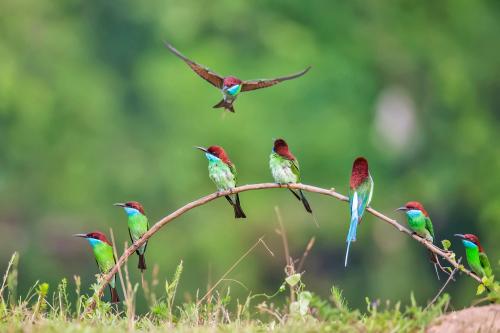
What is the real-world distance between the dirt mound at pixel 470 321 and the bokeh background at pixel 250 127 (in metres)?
12.9

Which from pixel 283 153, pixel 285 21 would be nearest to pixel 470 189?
pixel 285 21

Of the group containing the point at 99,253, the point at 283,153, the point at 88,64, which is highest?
the point at 283,153

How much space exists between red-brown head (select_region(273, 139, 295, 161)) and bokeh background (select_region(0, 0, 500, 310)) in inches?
485

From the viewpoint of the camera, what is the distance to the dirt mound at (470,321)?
5176 mm

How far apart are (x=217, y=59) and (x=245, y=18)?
2.39m

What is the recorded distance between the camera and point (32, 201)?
2073 centimetres

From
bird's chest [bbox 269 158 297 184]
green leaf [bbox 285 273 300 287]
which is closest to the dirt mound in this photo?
green leaf [bbox 285 273 300 287]

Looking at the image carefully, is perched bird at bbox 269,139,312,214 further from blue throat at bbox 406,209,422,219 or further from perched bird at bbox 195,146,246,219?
blue throat at bbox 406,209,422,219

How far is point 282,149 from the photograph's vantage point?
19.8ft

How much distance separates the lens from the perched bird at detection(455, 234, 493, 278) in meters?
5.86

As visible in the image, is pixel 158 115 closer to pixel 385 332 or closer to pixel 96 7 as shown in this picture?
pixel 96 7

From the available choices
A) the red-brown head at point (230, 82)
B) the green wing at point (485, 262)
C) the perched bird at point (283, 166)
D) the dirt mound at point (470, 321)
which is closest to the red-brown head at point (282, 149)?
the perched bird at point (283, 166)

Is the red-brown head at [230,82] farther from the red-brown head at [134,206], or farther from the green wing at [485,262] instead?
the green wing at [485,262]

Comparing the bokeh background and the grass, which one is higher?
the grass
